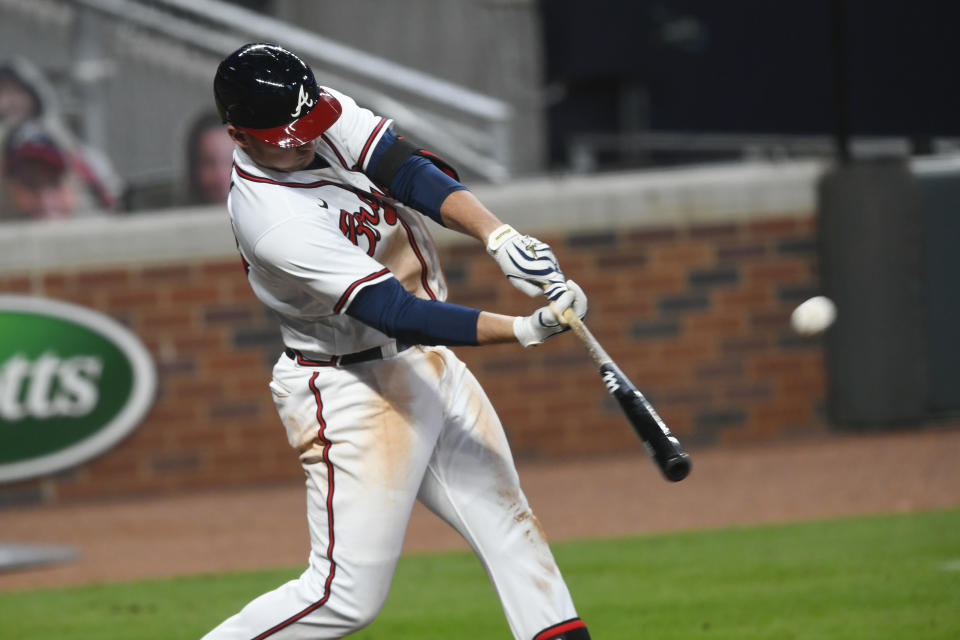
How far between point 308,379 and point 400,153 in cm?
67

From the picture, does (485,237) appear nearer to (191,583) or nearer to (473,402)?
(473,402)

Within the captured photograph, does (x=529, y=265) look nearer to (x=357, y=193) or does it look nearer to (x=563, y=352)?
(x=357, y=193)

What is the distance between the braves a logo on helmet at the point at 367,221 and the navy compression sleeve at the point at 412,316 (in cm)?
25

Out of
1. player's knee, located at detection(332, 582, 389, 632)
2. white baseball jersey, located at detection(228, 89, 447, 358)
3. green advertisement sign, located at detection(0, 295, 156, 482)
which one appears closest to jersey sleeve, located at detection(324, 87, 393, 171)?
white baseball jersey, located at detection(228, 89, 447, 358)

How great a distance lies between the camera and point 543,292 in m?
3.51

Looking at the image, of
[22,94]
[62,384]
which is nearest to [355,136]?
[62,384]

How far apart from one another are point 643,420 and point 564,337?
5.63m

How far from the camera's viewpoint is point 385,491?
→ 3.67 m

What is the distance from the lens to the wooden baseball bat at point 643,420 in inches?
133

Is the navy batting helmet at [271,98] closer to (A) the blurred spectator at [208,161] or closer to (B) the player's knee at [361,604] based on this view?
(B) the player's knee at [361,604]

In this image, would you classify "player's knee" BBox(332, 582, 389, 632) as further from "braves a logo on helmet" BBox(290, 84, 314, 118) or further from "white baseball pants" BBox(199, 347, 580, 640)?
"braves a logo on helmet" BBox(290, 84, 314, 118)

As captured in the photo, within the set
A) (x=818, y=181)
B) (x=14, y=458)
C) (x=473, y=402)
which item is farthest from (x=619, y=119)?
(x=473, y=402)

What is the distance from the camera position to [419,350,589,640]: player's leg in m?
3.75

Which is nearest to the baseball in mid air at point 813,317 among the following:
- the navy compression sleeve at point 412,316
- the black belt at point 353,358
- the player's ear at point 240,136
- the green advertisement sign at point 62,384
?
the navy compression sleeve at point 412,316
